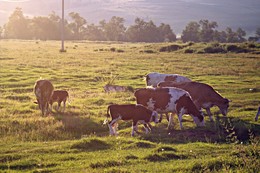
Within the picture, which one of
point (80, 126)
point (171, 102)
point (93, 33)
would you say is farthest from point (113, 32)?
point (80, 126)

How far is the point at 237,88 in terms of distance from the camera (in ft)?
87.9

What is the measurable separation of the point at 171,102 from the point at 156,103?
25.7 inches

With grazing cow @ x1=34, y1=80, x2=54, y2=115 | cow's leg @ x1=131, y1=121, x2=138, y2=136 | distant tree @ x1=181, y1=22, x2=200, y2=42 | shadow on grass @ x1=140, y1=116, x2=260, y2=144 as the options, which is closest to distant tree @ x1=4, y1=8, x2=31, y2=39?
distant tree @ x1=181, y1=22, x2=200, y2=42

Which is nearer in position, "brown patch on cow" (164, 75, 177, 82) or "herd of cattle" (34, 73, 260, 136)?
"herd of cattle" (34, 73, 260, 136)

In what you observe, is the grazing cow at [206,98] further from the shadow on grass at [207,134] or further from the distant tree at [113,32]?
the distant tree at [113,32]

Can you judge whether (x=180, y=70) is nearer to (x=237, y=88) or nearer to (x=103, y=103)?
(x=237, y=88)

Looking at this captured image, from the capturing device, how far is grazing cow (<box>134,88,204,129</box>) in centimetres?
1648

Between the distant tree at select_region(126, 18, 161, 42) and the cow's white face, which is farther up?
the distant tree at select_region(126, 18, 161, 42)

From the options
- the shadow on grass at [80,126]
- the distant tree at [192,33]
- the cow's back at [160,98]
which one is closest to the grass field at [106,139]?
the shadow on grass at [80,126]

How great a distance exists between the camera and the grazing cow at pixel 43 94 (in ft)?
60.6

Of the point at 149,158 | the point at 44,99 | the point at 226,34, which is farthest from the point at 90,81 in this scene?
the point at 226,34

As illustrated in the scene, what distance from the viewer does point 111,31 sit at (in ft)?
440

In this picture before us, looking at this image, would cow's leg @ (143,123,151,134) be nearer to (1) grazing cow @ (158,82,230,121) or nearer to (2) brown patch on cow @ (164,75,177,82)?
(1) grazing cow @ (158,82,230,121)

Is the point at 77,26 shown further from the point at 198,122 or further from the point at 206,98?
the point at 198,122
